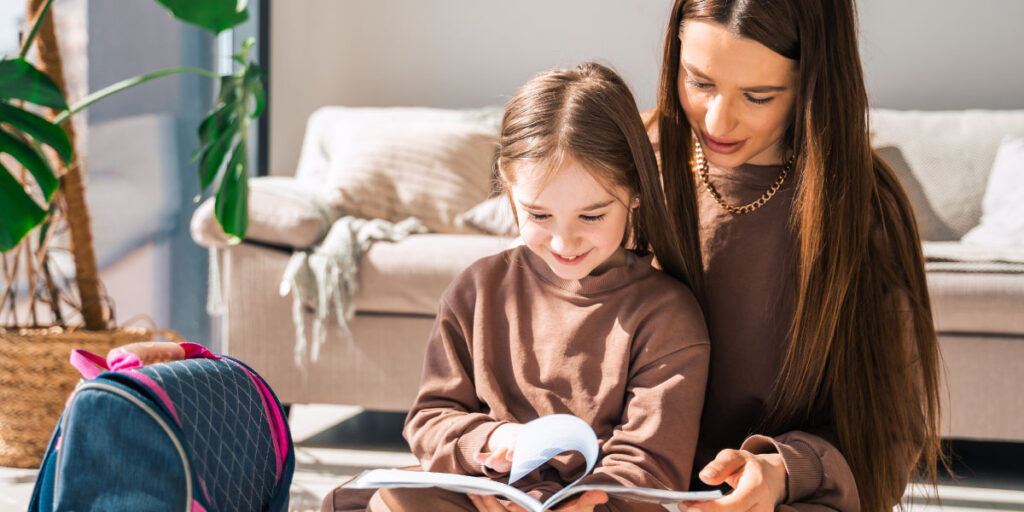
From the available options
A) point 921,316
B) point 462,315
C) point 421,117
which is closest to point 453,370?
point 462,315

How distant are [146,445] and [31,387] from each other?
1.36 m

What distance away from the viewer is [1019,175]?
2.55m

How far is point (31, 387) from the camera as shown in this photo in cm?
197

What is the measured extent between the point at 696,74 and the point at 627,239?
202mm

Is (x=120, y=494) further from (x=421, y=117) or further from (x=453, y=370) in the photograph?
(x=421, y=117)

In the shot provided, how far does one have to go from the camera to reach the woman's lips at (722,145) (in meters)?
1.08

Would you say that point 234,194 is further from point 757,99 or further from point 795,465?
point 795,465

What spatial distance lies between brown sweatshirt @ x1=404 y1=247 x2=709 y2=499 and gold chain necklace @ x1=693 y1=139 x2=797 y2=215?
0.47ft

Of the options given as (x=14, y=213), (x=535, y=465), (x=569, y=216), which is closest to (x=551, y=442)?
(x=535, y=465)

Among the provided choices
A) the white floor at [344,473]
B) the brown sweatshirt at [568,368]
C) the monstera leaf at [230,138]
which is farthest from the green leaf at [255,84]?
the brown sweatshirt at [568,368]

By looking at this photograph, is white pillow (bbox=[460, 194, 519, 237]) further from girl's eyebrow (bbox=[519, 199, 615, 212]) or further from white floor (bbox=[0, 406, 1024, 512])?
girl's eyebrow (bbox=[519, 199, 615, 212])

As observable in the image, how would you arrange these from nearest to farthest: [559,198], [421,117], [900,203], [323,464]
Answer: [559,198] < [900,203] < [323,464] < [421,117]

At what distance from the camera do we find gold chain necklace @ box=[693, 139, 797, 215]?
1.14 m

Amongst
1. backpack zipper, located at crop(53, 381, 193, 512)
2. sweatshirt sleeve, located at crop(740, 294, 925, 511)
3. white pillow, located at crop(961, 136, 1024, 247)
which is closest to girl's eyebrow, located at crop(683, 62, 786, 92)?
sweatshirt sleeve, located at crop(740, 294, 925, 511)
